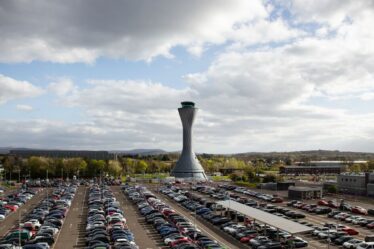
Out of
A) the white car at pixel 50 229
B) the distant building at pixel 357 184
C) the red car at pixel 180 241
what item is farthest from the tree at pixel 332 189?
the white car at pixel 50 229

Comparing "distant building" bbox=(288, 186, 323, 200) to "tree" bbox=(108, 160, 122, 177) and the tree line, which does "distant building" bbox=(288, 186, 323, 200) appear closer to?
"tree" bbox=(108, 160, 122, 177)

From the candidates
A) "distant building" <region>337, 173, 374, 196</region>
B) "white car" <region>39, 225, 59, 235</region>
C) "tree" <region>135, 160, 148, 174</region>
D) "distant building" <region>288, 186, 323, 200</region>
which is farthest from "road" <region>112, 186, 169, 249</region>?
"tree" <region>135, 160, 148, 174</region>

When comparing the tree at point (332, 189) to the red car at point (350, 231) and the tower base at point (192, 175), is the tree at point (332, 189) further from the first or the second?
the tower base at point (192, 175)

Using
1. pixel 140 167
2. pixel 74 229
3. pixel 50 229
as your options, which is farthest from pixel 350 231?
pixel 140 167

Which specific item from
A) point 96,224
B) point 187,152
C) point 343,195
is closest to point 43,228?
point 96,224

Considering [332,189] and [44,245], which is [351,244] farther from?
[332,189]

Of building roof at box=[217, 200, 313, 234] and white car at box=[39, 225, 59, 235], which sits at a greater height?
building roof at box=[217, 200, 313, 234]
